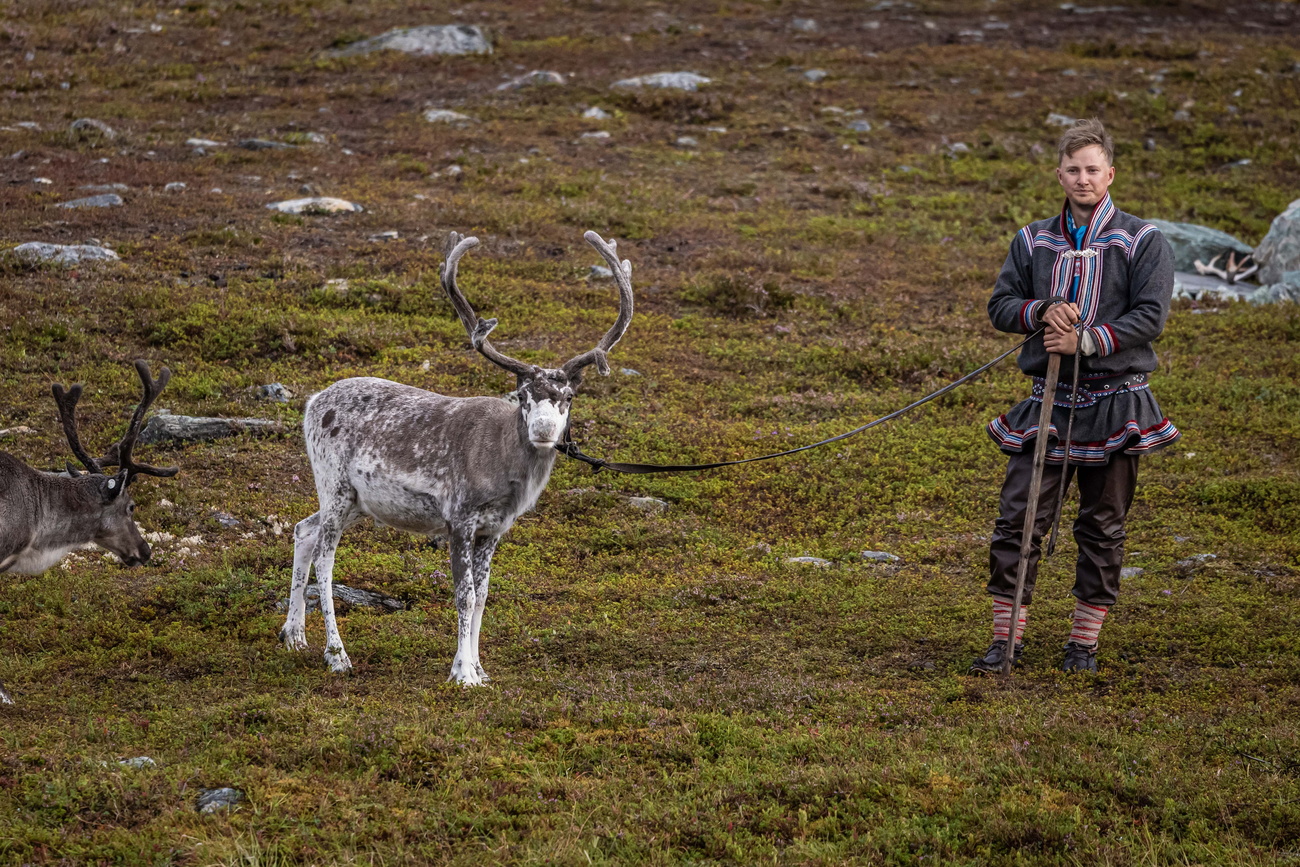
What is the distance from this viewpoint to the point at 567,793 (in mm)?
6816

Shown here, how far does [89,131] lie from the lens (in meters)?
24.6

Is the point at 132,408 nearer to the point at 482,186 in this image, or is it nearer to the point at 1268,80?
the point at 482,186

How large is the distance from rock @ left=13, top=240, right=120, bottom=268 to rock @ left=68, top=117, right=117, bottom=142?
7.02 m

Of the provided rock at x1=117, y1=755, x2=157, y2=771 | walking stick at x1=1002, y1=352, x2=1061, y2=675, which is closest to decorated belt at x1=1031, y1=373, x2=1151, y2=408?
walking stick at x1=1002, y1=352, x2=1061, y2=675

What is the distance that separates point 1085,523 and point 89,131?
73.4 feet

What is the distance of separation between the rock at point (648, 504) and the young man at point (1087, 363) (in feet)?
15.0

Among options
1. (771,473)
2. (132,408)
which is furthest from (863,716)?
(132,408)

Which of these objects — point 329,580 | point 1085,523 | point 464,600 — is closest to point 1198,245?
point 1085,523

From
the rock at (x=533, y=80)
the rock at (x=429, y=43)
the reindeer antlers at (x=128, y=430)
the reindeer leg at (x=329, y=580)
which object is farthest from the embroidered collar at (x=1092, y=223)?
the rock at (x=429, y=43)

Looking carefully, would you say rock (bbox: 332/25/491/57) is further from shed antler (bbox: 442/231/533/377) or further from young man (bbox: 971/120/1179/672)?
young man (bbox: 971/120/1179/672)

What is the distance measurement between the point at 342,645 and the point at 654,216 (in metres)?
14.8

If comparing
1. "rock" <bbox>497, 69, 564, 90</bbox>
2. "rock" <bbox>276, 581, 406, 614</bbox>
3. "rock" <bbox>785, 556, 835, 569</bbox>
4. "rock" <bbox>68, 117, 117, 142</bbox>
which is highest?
"rock" <bbox>497, 69, 564, 90</bbox>

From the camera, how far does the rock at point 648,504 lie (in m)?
13.0

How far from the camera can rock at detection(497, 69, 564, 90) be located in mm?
31031
